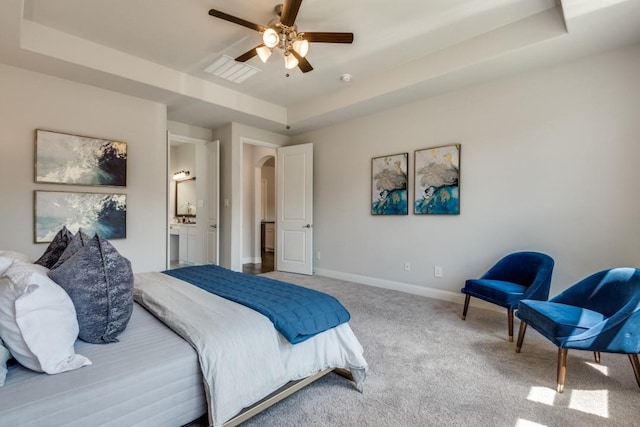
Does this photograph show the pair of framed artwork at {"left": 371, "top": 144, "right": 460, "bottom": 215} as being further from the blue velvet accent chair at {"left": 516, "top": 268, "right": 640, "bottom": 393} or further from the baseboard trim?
the blue velvet accent chair at {"left": 516, "top": 268, "right": 640, "bottom": 393}

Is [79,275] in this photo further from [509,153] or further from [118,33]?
[509,153]

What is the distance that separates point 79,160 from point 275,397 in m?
3.42

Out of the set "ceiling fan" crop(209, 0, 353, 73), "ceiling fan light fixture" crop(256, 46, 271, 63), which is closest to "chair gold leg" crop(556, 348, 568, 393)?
"ceiling fan" crop(209, 0, 353, 73)

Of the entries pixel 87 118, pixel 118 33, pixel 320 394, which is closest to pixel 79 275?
pixel 320 394

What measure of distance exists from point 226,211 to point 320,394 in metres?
3.77

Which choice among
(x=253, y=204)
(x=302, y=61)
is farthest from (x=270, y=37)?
(x=253, y=204)

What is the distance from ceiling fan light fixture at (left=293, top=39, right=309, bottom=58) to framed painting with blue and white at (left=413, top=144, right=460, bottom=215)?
6.81ft

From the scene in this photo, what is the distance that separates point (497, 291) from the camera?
8.82 feet

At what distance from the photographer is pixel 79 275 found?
1308mm

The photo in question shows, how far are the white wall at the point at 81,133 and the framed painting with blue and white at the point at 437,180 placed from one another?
3.40m

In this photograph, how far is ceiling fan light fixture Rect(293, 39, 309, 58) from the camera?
2.57 meters

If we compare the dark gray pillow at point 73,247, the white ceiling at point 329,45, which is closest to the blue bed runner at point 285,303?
the dark gray pillow at point 73,247

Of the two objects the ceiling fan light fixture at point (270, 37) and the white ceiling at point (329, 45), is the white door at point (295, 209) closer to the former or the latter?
the white ceiling at point (329, 45)

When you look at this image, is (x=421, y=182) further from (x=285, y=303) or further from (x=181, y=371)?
(x=181, y=371)
